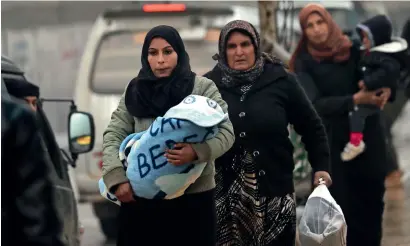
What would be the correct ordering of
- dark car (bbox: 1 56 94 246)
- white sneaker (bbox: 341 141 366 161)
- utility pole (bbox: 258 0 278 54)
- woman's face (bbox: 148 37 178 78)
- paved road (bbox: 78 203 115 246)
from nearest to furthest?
dark car (bbox: 1 56 94 246), woman's face (bbox: 148 37 178 78), white sneaker (bbox: 341 141 366 161), utility pole (bbox: 258 0 278 54), paved road (bbox: 78 203 115 246)

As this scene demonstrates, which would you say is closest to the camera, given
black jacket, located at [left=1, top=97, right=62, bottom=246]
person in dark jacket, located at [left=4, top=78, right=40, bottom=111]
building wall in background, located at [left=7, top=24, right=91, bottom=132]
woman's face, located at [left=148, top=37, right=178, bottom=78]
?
black jacket, located at [left=1, top=97, right=62, bottom=246]

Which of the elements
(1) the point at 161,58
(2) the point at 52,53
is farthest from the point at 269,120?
(2) the point at 52,53

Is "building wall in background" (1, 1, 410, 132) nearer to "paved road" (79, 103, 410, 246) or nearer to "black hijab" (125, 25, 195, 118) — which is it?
"paved road" (79, 103, 410, 246)

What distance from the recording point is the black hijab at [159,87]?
4566mm

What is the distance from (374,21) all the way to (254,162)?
7.96 ft

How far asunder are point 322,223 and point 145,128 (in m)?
1.28

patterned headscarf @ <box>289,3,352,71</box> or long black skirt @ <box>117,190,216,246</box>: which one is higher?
patterned headscarf @ <box>289,3,352,71</box>

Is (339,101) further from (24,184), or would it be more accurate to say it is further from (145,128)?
(24,184)

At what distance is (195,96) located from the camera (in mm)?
4406

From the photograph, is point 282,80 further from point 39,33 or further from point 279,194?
point 39,33

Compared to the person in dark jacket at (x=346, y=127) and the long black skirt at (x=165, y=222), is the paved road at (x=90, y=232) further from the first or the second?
the long black skirt at (x=165, y=222)

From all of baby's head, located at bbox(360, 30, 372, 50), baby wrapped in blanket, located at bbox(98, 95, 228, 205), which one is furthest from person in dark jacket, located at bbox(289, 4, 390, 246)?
baby wrapped in blanket, located at bbox(98, 95, 228, 205)

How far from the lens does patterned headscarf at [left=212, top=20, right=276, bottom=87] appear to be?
526 cm

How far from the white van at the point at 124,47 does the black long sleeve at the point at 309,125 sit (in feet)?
14.0
